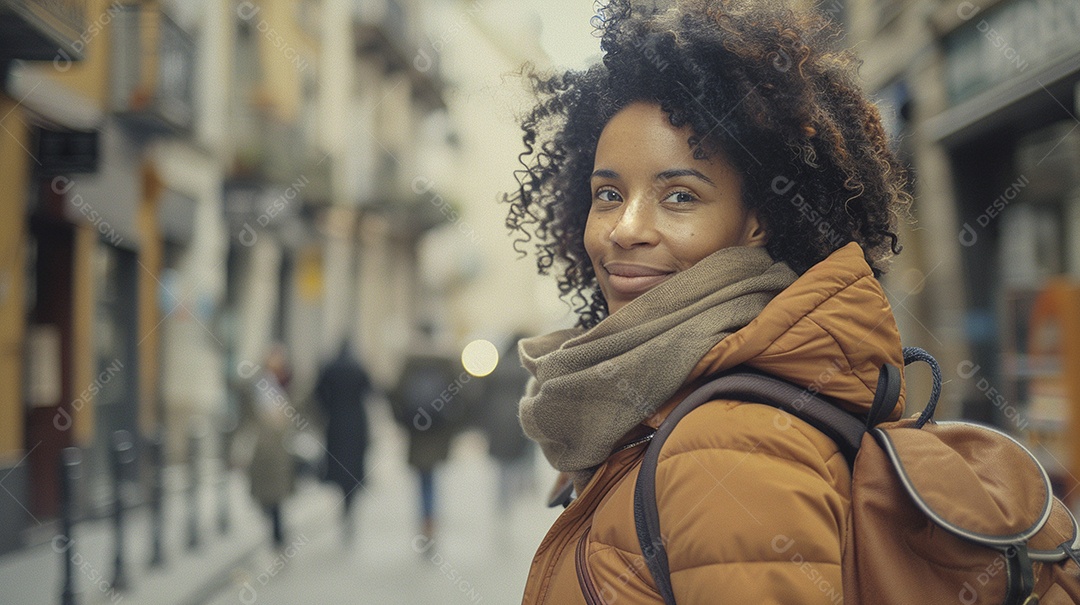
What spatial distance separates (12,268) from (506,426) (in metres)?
4.87

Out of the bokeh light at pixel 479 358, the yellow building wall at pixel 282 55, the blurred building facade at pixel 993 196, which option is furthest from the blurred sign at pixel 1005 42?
the yellow building wall at pixel 282 55

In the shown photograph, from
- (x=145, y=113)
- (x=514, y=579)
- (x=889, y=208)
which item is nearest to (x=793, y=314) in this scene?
(x=889, y=208)

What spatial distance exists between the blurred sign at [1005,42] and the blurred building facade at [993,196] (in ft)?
0.07

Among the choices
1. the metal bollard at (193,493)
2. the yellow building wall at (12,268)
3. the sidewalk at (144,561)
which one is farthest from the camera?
the yellow building wall at (12,268)

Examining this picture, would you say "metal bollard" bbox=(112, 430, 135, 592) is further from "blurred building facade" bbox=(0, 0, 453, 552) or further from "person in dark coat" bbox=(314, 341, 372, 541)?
"person in dark coat" bbox=(314, 341, 372, 541)

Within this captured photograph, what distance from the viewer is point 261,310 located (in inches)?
711

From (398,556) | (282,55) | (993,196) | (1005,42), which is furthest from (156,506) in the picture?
(282,55)

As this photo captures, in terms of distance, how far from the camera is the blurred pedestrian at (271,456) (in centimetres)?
800

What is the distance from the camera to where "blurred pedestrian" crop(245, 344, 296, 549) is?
8.00 metres

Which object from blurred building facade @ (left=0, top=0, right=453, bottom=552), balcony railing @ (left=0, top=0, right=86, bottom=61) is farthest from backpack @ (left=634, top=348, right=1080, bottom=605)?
balcony railing @ (left=0, top=0, right=86, bottom=61)

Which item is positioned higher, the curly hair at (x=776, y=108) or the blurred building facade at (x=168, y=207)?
the blurred building facade at (x=168, y=207)

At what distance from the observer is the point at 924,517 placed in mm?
1259

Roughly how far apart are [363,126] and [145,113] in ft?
45.3

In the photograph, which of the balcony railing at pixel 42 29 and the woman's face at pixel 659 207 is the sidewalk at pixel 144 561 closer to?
the balcony railing at pixel 42 29
